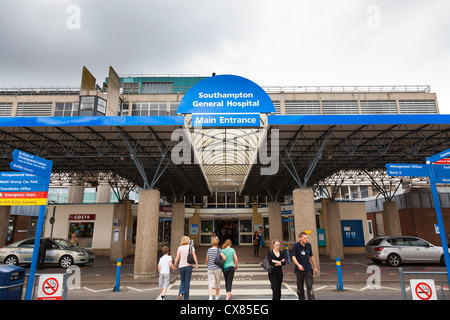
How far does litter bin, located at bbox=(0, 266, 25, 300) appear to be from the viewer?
215 inches

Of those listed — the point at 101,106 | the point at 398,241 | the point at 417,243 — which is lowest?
the point at 417,243

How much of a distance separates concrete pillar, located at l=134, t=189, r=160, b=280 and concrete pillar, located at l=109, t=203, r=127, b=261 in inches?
335

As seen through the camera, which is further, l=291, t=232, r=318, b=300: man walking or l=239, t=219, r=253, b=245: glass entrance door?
l=239, t=219, r=253, b=245: glass entrance door

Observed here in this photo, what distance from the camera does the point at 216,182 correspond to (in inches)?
1163

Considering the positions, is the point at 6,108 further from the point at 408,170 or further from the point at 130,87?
the point at 408,170

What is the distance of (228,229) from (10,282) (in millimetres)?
29176

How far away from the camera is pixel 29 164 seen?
20.1 feet

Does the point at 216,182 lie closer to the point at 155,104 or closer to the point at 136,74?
the point at 155,104

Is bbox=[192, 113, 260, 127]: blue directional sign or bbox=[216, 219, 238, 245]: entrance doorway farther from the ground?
bbox=[192, 113, 260, 127]: blue directional sign

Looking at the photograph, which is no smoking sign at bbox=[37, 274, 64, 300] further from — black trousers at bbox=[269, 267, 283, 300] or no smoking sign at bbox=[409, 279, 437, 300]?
no smoking sign at bbox=[409, 279, 437, 300]

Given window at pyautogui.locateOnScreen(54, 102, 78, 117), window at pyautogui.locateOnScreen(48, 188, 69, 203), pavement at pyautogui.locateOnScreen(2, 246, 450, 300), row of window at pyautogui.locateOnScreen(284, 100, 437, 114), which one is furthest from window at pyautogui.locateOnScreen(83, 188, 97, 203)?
pavement at pyautogui.locateOnScreen(2, 246, 450, 300)

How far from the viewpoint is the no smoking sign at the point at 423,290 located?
578 centimetres

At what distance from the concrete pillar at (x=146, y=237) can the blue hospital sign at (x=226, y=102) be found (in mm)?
5101

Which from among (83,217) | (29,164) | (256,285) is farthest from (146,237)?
(83,217)
